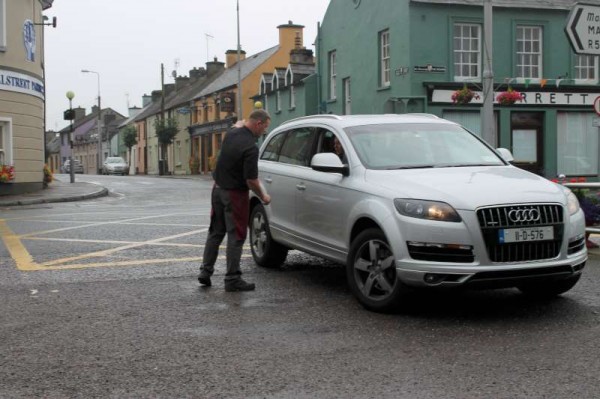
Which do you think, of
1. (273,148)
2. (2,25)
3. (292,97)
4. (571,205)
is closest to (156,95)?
(292,97)

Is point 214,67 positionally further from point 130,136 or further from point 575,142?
point 575,142

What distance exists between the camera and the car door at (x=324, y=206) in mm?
6385

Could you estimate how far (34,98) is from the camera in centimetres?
2444

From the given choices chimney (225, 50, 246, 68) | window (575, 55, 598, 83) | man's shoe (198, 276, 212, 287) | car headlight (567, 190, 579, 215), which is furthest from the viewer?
chimney (225, 50, 246, 68)

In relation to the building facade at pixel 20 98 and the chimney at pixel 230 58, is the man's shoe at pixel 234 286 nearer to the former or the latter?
the building facade at pixel 20 98

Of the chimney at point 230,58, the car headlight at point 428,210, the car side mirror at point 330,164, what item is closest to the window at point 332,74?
the car side mirror at point 330,164

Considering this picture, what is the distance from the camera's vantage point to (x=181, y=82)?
6925 cm

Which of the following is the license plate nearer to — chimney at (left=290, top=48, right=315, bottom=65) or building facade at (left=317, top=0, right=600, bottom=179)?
building facade at (left=317, top=0, right=600, bottom=179)

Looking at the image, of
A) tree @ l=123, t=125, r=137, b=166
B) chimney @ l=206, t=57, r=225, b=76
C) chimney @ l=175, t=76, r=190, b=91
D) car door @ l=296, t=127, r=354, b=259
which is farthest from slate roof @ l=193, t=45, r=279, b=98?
car door @ l=296, t=127, r=354, b=259

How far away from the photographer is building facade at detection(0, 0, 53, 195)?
22641 mm

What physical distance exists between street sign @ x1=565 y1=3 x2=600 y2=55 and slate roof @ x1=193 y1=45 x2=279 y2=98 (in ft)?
134

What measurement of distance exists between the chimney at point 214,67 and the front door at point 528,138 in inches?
1551

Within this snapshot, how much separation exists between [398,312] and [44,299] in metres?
3.22

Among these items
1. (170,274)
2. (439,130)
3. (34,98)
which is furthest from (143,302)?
(34,98)
